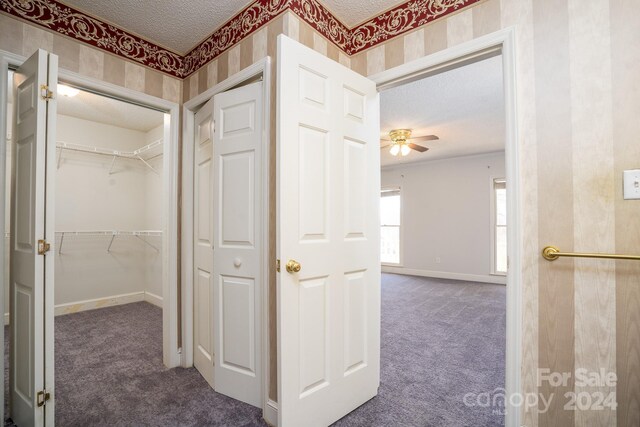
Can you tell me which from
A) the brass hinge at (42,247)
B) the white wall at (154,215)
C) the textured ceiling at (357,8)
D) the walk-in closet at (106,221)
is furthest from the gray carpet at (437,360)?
the white wall at (154,215)

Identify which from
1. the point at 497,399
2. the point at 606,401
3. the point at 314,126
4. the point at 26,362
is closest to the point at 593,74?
the point at 314,126

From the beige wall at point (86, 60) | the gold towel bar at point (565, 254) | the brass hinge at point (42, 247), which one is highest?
the beige wall at point (86, 60)

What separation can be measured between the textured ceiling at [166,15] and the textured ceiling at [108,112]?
140 cm

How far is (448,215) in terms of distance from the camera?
6332mm

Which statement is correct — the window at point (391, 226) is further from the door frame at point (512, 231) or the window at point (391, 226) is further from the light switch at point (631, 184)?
the light switch at point (631, 184)

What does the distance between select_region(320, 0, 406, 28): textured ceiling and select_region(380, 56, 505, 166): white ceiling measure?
45.7 inches

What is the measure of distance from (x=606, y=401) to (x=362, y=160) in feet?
5.37

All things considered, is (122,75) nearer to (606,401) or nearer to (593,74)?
(593,74)

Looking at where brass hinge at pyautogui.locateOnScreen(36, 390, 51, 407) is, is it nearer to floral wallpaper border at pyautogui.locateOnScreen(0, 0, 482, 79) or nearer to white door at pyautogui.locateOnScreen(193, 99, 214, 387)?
white door at pyautogui.locateOnScreen(193, 99, 214, 387)

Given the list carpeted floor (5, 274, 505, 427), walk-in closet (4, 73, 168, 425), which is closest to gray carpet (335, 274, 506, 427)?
carpeted floor (5, 274, 505, 427)

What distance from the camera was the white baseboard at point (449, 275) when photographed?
18.8 feet

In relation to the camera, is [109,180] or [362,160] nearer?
[362,160]

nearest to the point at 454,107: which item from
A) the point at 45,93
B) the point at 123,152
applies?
the point at 45,93

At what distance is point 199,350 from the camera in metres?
2.31
